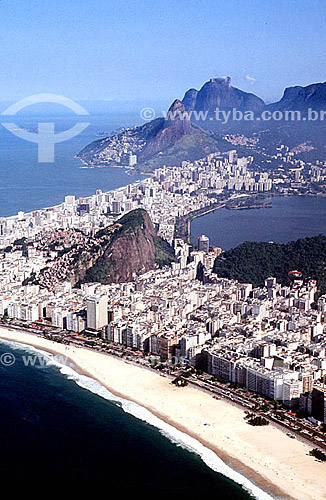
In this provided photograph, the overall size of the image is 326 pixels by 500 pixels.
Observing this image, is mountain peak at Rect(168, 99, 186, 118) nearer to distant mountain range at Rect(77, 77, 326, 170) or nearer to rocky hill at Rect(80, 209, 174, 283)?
distant mountain range at Rect(77, 77, 326, 170)

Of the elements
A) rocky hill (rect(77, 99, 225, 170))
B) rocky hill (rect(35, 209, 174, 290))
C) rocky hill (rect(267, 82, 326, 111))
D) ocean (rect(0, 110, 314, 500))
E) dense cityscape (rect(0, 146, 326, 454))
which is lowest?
ocean (rect(0, 110, 314, 500))

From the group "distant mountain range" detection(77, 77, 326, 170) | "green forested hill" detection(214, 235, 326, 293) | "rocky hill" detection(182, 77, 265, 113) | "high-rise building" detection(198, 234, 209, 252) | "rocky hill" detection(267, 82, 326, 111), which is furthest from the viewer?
"rocky hill" detection(182, 77, 265, 113)

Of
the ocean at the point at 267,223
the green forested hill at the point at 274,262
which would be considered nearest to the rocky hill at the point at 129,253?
the green forested hill at the point at 274,262

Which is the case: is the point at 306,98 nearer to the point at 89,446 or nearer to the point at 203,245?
the point at 203,245

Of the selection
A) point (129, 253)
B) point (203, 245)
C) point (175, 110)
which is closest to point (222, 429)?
point (129, 253)

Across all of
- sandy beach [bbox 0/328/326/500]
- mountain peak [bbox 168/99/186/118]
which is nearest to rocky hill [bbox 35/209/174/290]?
sandy beach [bbox 0/328/326/500]

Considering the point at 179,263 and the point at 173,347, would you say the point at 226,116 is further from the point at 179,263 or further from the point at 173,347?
the point at 173,347
